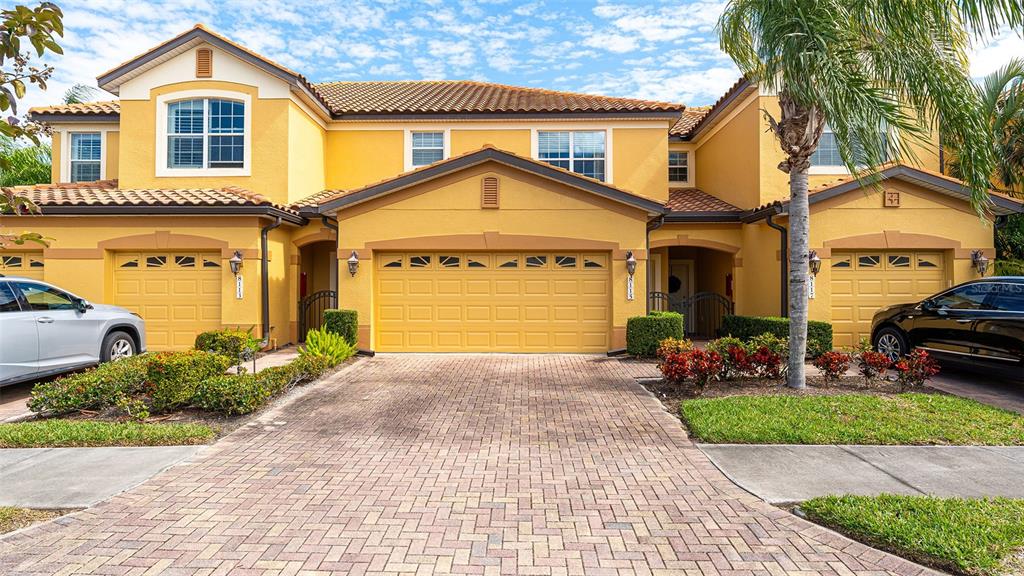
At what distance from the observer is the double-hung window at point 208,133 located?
14.6 m

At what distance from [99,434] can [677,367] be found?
303 inches

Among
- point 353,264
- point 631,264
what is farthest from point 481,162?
point 631,264

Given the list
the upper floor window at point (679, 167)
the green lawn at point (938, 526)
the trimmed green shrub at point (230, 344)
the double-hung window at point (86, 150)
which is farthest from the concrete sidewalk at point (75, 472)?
the upper floor window at point (679, 167)

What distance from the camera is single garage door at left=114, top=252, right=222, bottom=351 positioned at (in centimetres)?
1295

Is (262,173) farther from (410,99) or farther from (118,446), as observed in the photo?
(118,446)

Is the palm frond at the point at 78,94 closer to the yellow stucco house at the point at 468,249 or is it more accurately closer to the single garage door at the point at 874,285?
the yellow stucco house at the point at 468,249

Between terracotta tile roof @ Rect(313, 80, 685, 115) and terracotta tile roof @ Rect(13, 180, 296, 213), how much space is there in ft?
16.2

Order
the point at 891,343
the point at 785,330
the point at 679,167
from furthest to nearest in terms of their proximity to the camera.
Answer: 1. the point at 679,167
2. the point at 785,330
3. the point at 891,343

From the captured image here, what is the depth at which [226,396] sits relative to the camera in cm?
723

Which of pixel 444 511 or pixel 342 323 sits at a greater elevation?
pixel 342 323

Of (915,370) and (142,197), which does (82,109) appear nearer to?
(142,197)

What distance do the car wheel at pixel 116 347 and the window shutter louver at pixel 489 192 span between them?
7515 mm

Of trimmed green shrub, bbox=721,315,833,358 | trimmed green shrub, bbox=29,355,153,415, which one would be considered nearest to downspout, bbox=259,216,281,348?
trimmed green shrub, bbox=29,355,153,415

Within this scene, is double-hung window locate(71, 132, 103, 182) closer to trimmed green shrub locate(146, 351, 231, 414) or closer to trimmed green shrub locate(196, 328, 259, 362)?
trimmed green shrub locate(196, 328, 259, 362)
